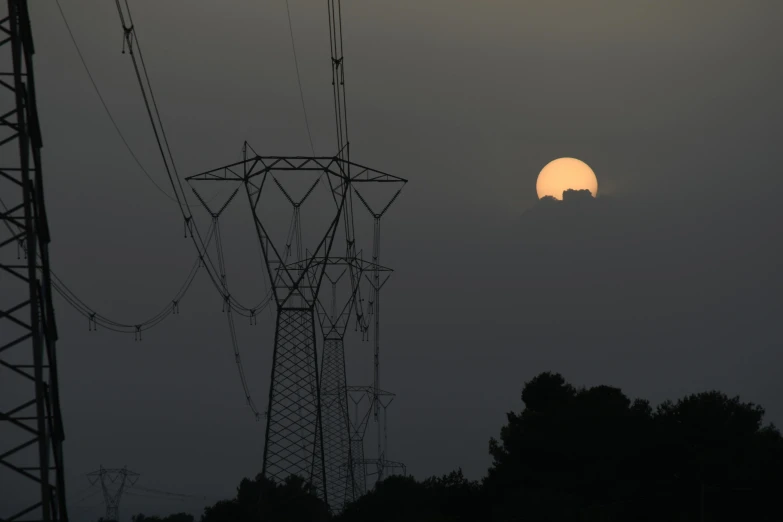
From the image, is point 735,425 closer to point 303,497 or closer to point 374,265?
point 374,265

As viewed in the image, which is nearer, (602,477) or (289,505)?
(289,505)

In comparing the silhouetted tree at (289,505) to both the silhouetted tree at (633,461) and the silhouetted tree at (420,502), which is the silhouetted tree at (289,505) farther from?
the silhouetted tree at (633,461)

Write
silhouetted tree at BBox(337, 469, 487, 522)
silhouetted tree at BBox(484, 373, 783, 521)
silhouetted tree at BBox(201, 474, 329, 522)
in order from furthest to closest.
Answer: silhouetted tree at BBox(337, 469, 487, 522)
silhouetted tree at BBox(484, 373, 783, 521)
silhouetted tree at BBox(201, 474, 329, 522)

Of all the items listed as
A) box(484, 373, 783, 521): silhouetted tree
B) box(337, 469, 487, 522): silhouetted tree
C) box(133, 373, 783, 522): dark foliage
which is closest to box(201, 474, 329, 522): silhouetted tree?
box(133, 373, 783, 522): dark foliage

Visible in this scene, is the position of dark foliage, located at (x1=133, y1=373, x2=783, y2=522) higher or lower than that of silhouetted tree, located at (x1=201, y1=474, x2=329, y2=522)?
higher

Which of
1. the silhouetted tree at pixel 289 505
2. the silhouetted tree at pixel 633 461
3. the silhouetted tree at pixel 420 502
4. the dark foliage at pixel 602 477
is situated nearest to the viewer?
the silhouetted tree at pixel 289 505

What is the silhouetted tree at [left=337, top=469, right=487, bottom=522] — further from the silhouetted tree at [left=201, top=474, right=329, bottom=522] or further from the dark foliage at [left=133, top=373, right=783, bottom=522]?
the silhouetted tree at [left=201, top=474, right=329, bottom=522]

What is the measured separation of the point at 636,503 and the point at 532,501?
6.38 m

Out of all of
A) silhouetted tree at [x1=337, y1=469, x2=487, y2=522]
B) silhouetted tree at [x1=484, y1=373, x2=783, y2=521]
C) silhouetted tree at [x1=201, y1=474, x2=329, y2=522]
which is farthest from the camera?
silhouetted tree at [x1=337, y1=469, x2=487, y2=522]

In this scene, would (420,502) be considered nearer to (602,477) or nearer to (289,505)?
(602,477)

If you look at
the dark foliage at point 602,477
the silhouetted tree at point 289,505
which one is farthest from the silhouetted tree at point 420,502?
the silhouetted tree at point 289,505

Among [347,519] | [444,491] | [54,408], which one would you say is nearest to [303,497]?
[347,519]

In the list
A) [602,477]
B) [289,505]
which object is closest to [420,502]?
[602,477]

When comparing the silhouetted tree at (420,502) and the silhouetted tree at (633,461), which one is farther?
the silhouetted tree at (420,502)
